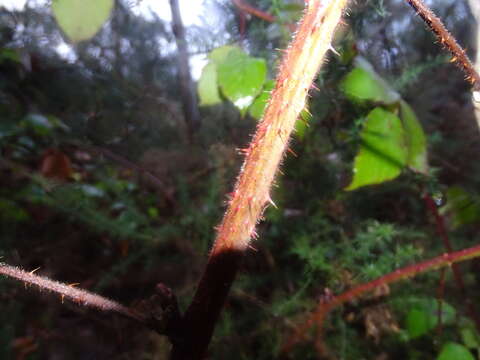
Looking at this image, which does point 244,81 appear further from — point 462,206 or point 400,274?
point 462,206

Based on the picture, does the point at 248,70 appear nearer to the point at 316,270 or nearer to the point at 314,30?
the point at 314,30

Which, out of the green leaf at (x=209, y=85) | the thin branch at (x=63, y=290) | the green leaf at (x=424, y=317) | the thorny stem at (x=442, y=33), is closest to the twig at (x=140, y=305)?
the thin branch at (x=63, y=290)

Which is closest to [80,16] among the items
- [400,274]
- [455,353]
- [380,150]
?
[380,150]

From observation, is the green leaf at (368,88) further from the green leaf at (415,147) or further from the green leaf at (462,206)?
the green leaf at (462,206)

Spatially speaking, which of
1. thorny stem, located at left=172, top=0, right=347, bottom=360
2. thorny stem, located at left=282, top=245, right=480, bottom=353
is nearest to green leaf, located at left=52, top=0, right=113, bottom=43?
thorny stem, located at left=172, top=0, right=347, bottom=360

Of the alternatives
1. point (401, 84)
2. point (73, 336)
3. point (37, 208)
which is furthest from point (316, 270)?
point (37, 208)

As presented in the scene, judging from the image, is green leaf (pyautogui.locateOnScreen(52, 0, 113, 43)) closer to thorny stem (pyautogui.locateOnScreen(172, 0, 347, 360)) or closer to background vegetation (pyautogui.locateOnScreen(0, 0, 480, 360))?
background vegetation (pyautogui.locateOnScreen(0, 0, 480, 360))
